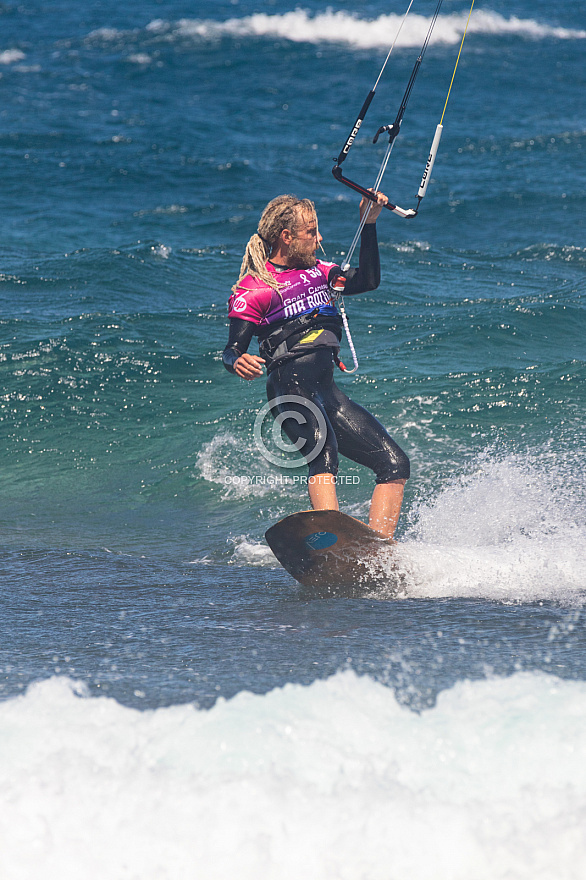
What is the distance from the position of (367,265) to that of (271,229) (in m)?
0.57

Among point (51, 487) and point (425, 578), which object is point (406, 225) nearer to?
point (51, 487)

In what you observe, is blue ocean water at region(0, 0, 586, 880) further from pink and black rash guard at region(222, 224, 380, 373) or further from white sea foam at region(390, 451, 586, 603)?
pink and black rash guard at region(222, 224, 380, 373)

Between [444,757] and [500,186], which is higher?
[444,757]

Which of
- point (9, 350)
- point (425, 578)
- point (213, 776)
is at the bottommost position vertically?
point (9, 350)

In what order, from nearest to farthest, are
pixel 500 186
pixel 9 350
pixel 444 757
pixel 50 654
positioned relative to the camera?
1. pixel 444 757
2. pixel 50 654
3. pixel 9 350
4. pixel 500 186

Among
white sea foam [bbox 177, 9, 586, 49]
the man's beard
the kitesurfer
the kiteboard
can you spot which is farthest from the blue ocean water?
white sea foam [bbox 177, 9, 586, 49]

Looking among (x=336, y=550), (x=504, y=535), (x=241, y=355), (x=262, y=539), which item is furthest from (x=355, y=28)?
(x=336, y=550)

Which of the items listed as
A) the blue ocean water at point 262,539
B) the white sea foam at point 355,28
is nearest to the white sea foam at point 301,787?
the blue ocean water at point 262,539

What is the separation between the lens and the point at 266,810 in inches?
109

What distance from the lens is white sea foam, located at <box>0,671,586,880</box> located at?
8.71 feet

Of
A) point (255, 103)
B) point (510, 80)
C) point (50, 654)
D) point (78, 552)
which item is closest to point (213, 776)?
point (50, 654)

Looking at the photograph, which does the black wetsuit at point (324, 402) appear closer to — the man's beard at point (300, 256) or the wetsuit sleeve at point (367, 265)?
the wetsuit sleeve at point (367, 265)

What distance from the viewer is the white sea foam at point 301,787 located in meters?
2.65

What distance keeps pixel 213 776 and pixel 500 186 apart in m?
16.1
